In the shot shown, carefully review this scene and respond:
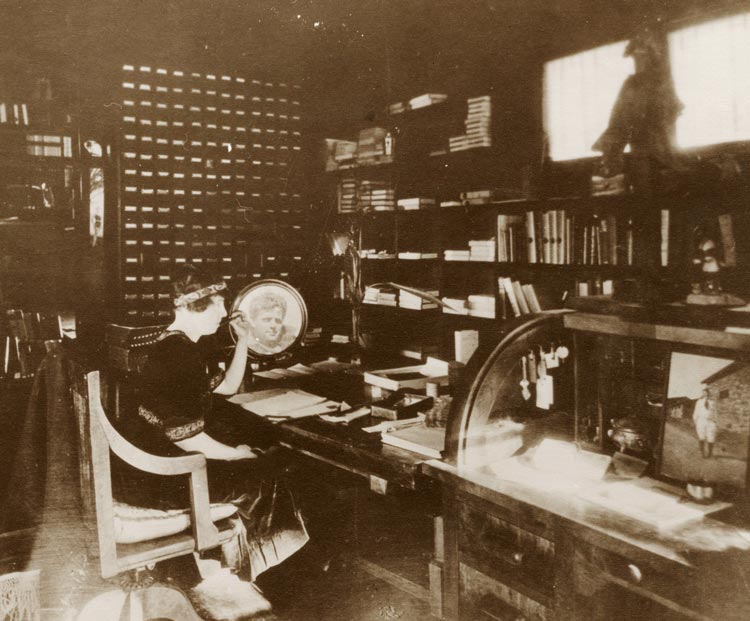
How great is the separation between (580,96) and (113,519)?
112 inches

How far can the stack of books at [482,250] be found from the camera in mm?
3379

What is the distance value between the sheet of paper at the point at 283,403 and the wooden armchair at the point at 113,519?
0.45m

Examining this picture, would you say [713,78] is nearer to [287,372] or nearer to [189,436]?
[287,372]

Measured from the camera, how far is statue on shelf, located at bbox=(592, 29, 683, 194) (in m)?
1.57

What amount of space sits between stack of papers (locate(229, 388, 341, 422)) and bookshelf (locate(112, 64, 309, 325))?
149cm

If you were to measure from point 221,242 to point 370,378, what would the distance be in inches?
80.4

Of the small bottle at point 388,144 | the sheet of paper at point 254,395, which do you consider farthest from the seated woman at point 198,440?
the small bottle at point 388,144

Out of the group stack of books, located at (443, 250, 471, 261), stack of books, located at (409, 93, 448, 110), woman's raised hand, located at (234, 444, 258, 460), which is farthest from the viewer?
stack of books, located at (409, 93, 448, 110)

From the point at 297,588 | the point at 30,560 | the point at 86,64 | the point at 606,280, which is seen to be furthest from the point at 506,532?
the point at 86,64

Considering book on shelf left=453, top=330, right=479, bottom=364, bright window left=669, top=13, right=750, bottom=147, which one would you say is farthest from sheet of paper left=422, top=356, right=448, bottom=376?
bright window left=669, top=13, right=750, bottom=147

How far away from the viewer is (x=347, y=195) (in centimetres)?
445

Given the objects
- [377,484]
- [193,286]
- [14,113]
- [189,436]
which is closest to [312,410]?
[189,436]

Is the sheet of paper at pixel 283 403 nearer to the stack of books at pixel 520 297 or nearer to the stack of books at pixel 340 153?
the stack of books at pixel 520 297

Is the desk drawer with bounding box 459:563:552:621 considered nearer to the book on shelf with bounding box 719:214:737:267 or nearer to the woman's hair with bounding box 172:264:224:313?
the book on shelf with bounding box 719:214:737:267
